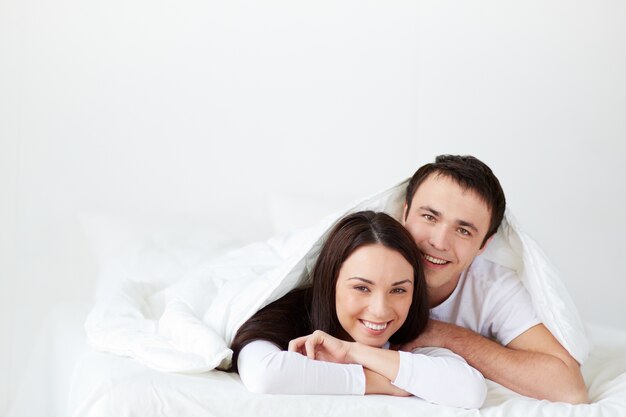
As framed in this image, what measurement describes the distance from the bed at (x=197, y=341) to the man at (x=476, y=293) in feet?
0.16

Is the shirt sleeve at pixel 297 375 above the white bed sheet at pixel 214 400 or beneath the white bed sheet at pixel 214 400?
above

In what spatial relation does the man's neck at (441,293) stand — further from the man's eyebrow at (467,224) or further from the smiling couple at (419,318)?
the man's eyebrow at (467,224)

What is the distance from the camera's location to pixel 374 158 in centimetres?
387

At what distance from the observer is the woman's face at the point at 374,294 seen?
86.0 inches

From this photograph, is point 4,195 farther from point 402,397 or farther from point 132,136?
point 402,397

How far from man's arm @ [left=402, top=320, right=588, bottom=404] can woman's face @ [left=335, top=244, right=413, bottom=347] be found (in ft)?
0.49

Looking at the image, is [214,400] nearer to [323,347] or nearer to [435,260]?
[323,347]

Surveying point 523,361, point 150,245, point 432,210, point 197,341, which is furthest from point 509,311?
point 150,245

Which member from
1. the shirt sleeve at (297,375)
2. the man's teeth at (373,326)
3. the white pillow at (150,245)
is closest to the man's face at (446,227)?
the man's teeth at (373,326)

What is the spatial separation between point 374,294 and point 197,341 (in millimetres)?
451

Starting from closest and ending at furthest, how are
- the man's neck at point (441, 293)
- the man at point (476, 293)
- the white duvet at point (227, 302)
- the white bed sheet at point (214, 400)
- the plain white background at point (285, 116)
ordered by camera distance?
1. the white bed sheet at point (214, 400)
2. the white duvet at point (227, 302)
3. the man at point (476, 293)
4. the man's neck at point (441, 293)
5. the plain white background at point (285, 116)

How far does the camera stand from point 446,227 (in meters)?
2.40

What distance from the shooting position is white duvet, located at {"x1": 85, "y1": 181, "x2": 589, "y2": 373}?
7.07 feet

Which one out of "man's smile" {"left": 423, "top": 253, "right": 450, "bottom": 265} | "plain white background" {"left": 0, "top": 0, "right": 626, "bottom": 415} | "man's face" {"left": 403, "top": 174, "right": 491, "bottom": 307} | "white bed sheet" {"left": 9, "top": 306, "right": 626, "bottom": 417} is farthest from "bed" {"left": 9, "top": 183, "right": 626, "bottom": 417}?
"plain white background" {"left": 0, "top": 0, "right": 626, "bottom": 415}
